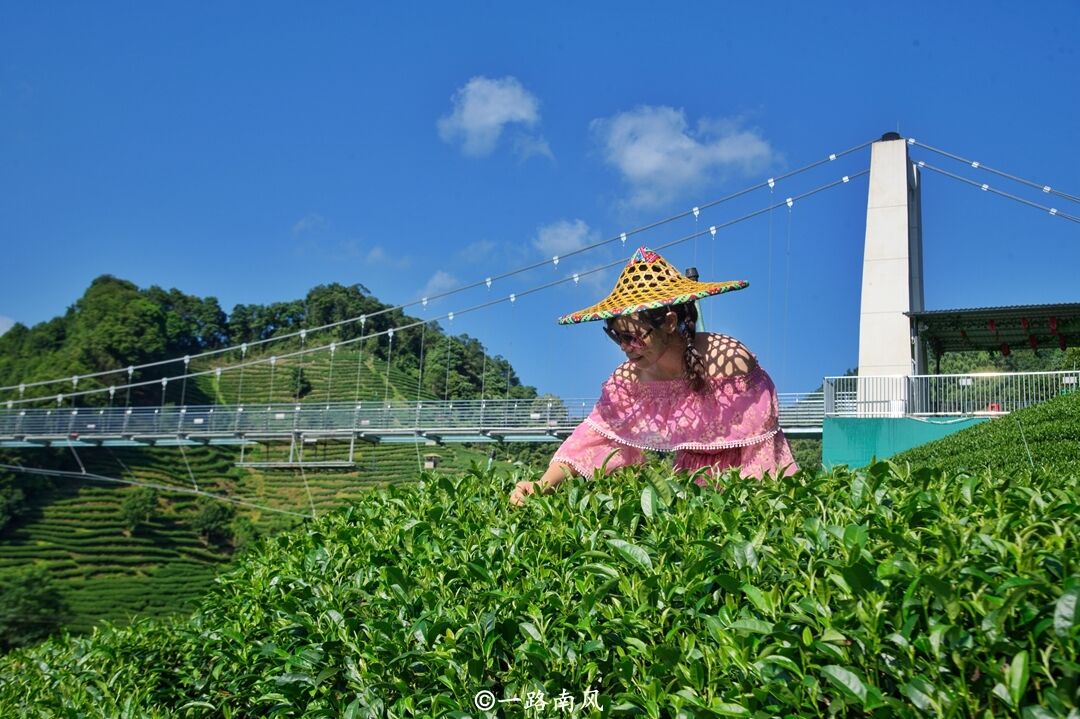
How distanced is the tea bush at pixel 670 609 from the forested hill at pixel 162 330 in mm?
17663

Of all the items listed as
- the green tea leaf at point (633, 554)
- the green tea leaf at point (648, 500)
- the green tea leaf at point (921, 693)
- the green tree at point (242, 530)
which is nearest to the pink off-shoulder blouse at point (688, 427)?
the green tea leaf at point (648, 500)

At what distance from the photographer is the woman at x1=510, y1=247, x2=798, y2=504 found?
2.21m

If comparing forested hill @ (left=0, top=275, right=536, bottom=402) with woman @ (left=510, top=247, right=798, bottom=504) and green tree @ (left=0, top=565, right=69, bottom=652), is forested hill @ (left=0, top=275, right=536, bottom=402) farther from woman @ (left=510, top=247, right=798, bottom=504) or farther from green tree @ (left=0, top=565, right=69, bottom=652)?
woman @ (left=510, top=247, right=798, bottom=504)

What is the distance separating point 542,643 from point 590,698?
108 millimetres

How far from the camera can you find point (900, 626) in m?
1.05

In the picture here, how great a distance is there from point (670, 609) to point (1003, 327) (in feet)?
35.3

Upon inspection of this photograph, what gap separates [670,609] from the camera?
1.28 m

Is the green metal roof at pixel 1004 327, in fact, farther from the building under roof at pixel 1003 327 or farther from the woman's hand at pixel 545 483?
the woman's hand at pixel 545 483

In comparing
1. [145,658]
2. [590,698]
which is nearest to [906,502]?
[590,698]

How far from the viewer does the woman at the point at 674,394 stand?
221 cm

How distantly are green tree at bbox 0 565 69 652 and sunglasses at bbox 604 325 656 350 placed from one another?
16833mm

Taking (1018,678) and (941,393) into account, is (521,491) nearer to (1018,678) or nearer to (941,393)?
(1018,678)

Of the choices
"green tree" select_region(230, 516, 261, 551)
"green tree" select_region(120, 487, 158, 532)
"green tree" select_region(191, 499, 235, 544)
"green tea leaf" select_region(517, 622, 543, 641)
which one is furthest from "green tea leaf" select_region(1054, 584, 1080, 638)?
"green tree" select_region(120, 487, 158, 532)

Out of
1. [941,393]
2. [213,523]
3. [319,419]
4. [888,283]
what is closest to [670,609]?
[941,393]
